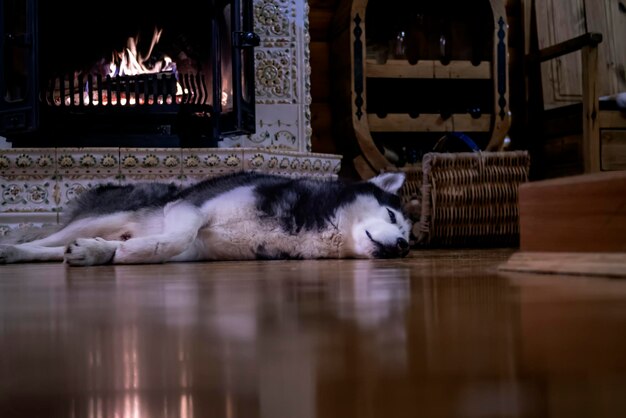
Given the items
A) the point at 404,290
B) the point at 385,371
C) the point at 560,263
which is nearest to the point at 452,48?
the point at 560,263

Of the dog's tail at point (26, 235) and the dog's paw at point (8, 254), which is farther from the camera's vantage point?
the dog's tail at point (26, 235)

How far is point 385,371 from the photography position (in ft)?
1.13

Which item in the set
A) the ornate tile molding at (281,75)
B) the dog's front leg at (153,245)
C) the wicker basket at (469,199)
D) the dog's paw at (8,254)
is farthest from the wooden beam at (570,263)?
the ornate tile molding at (281,75)

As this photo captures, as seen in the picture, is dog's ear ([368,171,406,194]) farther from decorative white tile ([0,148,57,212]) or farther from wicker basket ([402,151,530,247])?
decorative white tile ([0,148,57,212])

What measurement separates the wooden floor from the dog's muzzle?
1101mm

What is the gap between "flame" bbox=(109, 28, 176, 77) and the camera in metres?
2.78

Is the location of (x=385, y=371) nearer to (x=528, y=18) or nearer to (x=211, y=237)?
(x=211, y=237)

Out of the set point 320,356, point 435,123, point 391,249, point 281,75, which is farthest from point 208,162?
point 320,356

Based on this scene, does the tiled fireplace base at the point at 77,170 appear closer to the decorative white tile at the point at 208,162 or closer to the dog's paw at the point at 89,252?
the decorative white tile at the point at 208,162

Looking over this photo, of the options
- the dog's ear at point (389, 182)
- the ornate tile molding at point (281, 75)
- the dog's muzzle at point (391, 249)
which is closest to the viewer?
the dog's muzzle at point (391, 249)

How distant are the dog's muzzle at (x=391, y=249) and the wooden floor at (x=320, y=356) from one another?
3.61 ft

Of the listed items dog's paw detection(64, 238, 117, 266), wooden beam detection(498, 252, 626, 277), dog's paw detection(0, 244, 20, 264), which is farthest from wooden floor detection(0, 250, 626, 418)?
dog's paw detection(0, 244, 20, 264)

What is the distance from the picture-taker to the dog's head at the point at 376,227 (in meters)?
1.91

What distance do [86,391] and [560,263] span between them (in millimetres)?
944
